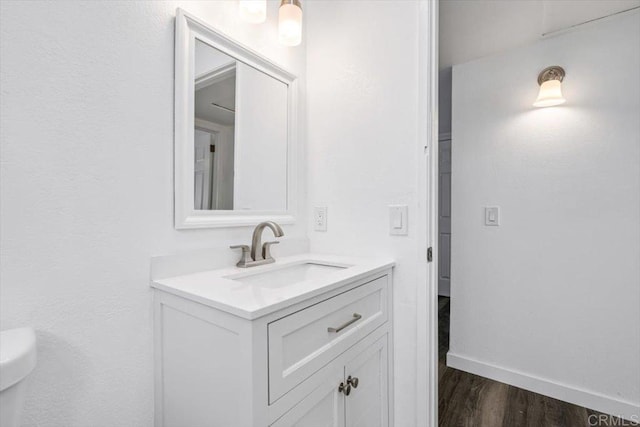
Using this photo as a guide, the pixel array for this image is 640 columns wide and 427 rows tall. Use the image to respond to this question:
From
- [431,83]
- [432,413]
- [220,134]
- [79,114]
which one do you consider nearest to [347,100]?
[431,83]

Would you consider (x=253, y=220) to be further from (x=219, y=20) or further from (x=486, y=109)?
(x=486, y=109)

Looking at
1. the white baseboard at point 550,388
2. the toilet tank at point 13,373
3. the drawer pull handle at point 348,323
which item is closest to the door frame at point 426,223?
the drawer pull handle at point 348,323

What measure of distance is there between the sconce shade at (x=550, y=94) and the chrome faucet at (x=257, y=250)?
5.43 ft

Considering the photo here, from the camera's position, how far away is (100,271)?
0.85m

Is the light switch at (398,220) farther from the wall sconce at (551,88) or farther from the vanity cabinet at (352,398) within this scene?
the wall sconce at (551,88)

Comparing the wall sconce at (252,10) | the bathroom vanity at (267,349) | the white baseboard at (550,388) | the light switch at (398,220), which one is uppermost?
the wall sconce at (252,10)

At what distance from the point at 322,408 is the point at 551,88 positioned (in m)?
1.96

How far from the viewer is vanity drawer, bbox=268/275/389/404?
740 millimetres

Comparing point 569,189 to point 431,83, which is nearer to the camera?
point 431,83

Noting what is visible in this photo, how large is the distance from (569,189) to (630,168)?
0.26 meters

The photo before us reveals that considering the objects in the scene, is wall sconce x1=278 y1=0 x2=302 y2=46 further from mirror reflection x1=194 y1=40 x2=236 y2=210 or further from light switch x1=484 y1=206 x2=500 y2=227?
light switch x1=484 y1=206 x2=500 y2=227

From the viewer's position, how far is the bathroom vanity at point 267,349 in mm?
704

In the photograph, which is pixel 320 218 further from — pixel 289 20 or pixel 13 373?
pixel 13 373

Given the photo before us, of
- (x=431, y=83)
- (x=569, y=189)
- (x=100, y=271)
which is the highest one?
(x=431, y=83)
